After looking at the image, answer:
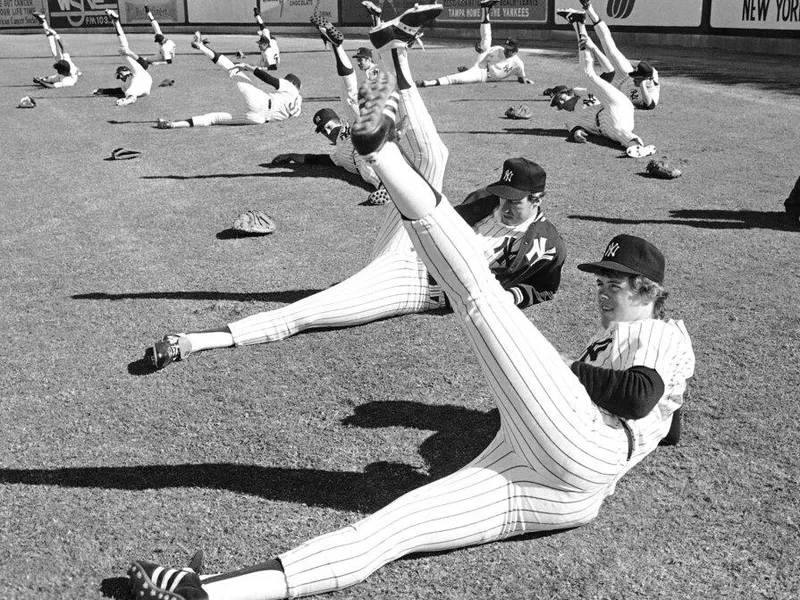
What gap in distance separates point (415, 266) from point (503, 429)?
2646mm

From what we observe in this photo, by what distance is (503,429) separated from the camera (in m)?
3.64

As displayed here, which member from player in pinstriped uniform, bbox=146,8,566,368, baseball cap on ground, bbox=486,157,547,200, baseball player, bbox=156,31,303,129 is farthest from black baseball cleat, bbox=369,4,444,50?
baseball player, bbox=156,31,303,129

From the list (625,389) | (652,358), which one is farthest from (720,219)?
(625,389)

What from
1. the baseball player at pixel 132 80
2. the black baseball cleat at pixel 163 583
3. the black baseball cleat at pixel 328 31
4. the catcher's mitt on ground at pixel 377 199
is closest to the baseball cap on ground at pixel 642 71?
the catcher's mitt on ground at pixel 377 199

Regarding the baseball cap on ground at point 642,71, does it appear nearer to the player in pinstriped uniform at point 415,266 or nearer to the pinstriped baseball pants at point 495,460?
the player in pinstriped uniform at point 415,266

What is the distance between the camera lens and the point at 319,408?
4.98 m

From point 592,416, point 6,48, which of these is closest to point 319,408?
point 592,416

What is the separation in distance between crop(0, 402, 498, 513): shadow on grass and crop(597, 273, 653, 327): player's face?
1104 millimetres

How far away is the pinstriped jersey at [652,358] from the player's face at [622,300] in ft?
0.29

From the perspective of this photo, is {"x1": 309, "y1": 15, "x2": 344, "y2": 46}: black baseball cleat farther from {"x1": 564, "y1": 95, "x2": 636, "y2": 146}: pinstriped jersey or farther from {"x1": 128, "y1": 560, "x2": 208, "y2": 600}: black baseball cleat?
{"x1": 128, "y1": 560, "x2": 208, "y2": 600}: black baseball cleat

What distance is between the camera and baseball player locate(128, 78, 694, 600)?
322 cm

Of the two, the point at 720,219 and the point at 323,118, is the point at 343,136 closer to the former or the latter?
the point at 323,118

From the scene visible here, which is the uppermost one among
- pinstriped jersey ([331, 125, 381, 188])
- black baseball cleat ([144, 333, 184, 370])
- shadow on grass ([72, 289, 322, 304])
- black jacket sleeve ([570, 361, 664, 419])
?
black jacket sleeve ([570, 361, 664, 419])

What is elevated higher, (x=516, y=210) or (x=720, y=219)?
(x=516, y=210)
